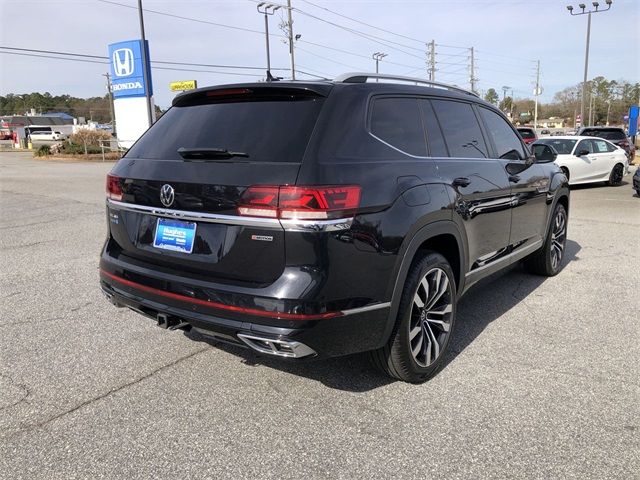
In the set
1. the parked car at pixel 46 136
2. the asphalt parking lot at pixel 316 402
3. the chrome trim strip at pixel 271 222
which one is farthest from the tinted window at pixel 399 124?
the parked car at pixel 46 136

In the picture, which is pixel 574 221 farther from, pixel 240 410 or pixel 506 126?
pixel 240 410

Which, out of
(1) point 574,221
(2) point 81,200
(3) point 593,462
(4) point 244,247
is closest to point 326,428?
(4) point 244,247

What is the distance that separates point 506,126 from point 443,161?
1.76m

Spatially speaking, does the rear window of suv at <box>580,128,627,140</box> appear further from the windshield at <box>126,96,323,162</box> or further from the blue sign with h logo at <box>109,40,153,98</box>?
the windshield at <box>126,96,323,162</box>

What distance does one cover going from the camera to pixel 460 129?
13.0 ft

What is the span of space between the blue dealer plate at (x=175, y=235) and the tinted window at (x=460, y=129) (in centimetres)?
190

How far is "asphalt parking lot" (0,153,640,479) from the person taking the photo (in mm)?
2543

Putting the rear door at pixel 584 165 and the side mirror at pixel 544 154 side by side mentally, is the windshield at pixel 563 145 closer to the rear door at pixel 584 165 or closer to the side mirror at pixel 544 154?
the rear door at pixel 584 165

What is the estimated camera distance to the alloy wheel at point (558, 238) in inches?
229

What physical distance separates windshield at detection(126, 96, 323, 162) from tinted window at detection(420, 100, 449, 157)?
3.24ft

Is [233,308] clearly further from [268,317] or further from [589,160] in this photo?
[589,160]

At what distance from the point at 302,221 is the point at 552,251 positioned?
4.21 m

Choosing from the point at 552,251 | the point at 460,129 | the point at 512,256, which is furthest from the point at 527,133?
the point at 460,129

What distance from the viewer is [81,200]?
12.1 meters
